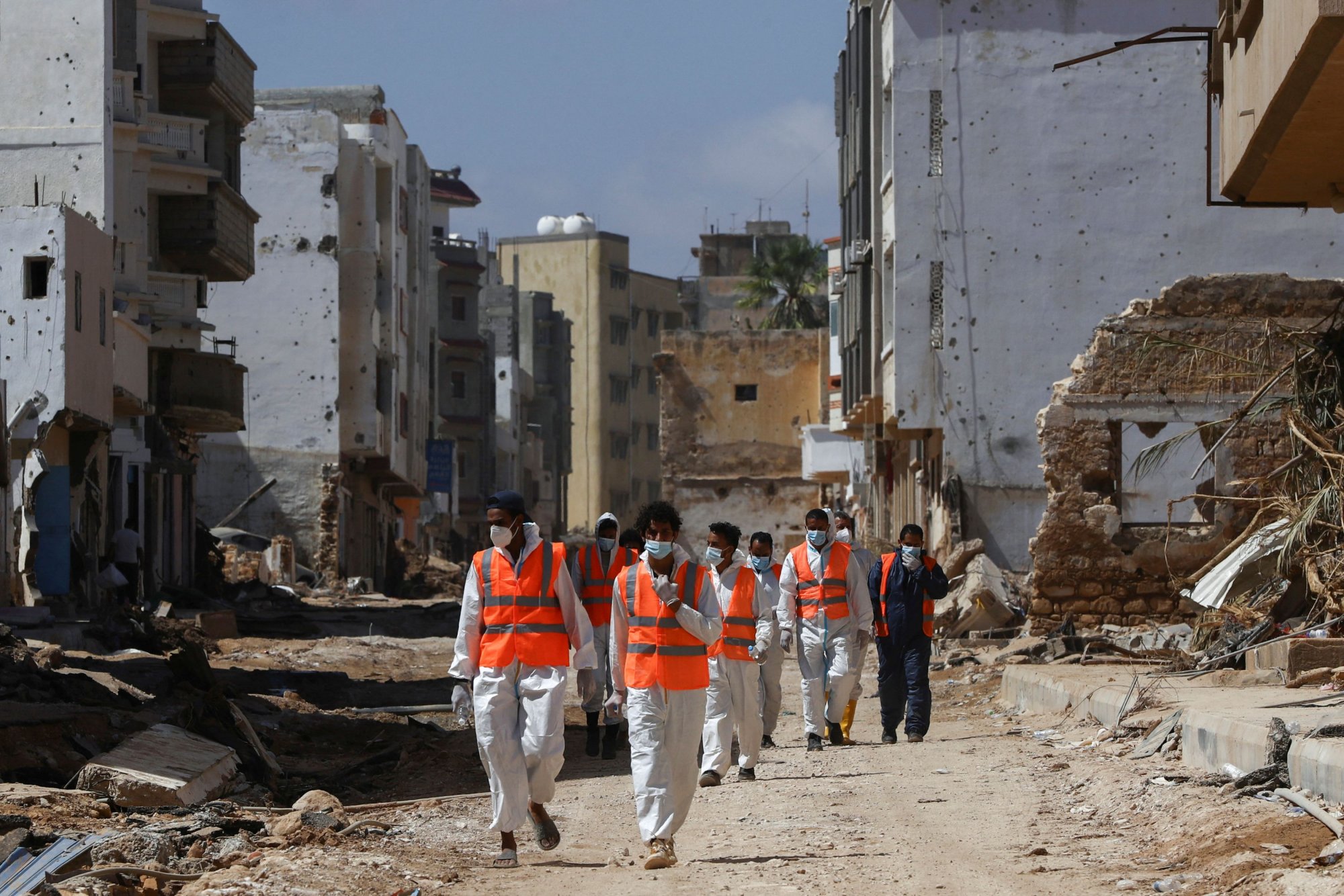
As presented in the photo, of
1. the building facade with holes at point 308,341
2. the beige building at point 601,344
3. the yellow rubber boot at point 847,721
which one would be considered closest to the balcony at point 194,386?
the building facade with holes at point 308,341

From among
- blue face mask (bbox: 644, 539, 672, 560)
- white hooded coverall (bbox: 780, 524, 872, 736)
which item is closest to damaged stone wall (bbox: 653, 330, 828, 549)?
white hooded coverall (bbox: 780, 524, 872, 736)

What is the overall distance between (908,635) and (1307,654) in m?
3.11

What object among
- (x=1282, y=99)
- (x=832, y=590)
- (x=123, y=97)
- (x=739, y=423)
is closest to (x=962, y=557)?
(x=832, y=590)

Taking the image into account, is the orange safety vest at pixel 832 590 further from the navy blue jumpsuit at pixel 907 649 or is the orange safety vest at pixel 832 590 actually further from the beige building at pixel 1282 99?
the beige building at pixel 1282 99

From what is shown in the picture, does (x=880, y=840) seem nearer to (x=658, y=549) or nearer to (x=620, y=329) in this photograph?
(x=658, y=549)

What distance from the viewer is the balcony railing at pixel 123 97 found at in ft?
103

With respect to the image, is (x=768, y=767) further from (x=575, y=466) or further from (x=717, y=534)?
(x=575, y=466)

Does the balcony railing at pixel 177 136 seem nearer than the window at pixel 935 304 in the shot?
No

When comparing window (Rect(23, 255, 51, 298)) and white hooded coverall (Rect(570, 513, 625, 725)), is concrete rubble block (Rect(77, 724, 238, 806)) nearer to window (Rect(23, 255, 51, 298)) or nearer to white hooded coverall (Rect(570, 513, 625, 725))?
white hooded coverall (Rect(570, 513, 625, 725))

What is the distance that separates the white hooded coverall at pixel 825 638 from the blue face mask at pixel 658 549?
534 centimetres

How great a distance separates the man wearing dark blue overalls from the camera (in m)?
15.4

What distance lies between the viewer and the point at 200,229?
1389 inches

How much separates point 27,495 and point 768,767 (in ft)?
47.7

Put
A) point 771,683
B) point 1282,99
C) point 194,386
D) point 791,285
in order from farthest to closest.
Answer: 1. point 791,285
2. point 194,386
3. point 771,683
4. point 1282,99
